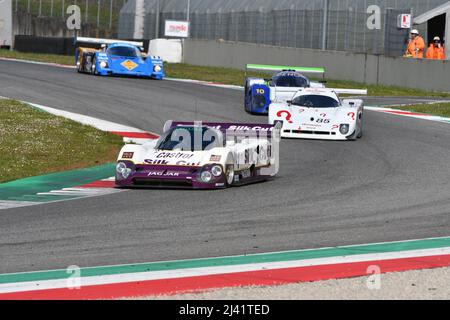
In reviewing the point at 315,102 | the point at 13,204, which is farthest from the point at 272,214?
the point at 315,102

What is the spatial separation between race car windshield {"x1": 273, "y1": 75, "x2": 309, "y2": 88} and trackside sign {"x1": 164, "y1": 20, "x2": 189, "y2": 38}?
23230 millimetres

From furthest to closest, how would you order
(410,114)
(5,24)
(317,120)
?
(5,24) → (410,114) → (317,120)

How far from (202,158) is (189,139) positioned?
749mm

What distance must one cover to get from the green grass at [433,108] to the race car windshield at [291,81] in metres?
3.62

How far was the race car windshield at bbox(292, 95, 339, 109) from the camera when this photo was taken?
22141mm

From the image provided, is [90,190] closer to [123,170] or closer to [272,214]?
[123,170]

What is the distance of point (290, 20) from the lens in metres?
41.9

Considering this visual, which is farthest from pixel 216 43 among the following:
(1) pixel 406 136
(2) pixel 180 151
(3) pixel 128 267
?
(3) pixel 128 267

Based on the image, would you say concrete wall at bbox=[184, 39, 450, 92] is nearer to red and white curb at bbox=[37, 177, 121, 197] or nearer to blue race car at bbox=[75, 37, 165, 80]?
blue race car at bbox=[75, 37, 165, 80]

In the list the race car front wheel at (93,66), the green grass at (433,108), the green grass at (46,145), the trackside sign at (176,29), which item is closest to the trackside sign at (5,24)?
the trackside sign at (176,29)

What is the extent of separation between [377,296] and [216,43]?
37.3m

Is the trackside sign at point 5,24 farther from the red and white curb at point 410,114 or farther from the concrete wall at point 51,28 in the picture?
the red and white curb at point 410,114

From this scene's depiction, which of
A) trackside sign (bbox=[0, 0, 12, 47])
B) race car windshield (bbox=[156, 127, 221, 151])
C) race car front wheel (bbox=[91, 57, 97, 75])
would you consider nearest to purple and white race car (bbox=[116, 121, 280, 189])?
race car windshield (bbox=[156, 127, 221, 151])
